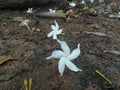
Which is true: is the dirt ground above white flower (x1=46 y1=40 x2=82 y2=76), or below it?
below

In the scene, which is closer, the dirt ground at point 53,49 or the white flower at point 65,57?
the white flower at point 65,57

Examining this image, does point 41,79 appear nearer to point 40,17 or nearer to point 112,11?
point 40,17

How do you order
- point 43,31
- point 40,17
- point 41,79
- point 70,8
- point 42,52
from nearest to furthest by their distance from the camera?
point 41,79, point 42,52, point 43,31, point 40,17, point 70,8

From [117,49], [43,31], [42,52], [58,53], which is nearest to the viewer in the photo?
[58,53]

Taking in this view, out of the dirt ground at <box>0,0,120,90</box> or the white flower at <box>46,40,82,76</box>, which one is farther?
the dirt ground at <box>0,0,120,90</box>

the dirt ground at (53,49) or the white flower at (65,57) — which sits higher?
the white flower at (65,57)

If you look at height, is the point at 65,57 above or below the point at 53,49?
above

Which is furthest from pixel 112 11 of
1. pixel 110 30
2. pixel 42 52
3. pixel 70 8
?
pixel 42 52

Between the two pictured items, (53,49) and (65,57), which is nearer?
(65,57)
